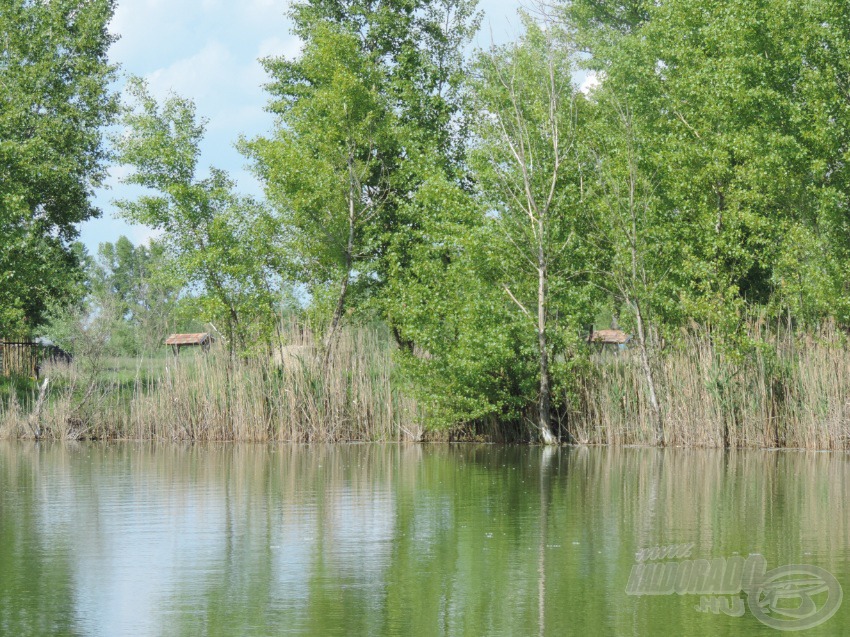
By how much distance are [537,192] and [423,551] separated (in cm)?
1479

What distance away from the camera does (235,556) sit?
8.37m

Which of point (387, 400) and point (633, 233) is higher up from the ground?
point (633, 233)

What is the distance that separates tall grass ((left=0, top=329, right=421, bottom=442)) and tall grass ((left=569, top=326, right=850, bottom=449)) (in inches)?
167

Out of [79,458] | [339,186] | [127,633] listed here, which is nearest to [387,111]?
[339,186]

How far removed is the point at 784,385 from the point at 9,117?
67.8 feet

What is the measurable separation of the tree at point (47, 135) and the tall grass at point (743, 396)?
1572cm

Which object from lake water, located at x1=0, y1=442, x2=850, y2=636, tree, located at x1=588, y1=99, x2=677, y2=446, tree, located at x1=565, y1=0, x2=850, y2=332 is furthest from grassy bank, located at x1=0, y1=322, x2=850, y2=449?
lake water, located at x1=0, y1=442, x2=850, y2=636

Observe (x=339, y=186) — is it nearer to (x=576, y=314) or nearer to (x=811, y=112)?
(x=576, y=314)

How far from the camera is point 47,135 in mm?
31516

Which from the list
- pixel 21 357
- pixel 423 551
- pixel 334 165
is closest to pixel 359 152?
pixel 334 165

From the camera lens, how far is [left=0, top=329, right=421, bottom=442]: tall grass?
2252 centimetres

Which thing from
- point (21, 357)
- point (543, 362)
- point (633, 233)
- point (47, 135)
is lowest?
point (543, 362)

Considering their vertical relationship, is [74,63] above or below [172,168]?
above

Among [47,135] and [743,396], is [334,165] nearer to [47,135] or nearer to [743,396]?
[47,135]
